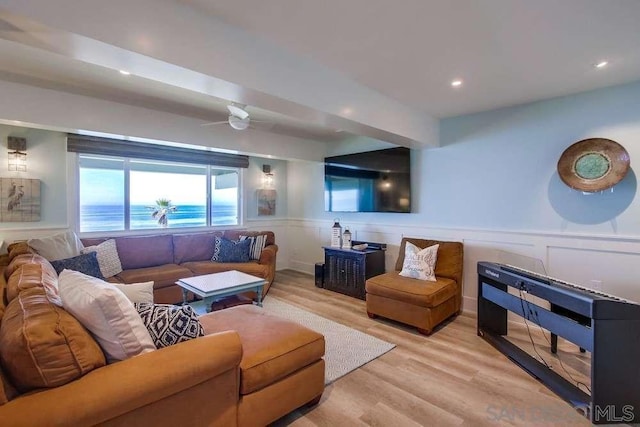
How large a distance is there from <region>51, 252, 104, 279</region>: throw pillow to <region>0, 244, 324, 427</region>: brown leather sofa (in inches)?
55.4

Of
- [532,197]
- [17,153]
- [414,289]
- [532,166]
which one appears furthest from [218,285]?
[532,166]

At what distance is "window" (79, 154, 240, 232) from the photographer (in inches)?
168

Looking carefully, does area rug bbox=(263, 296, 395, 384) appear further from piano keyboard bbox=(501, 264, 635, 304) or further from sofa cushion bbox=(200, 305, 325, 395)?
piano keyboard bbox=(501, 264, 635, 304)

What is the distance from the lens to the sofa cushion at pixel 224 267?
428cm

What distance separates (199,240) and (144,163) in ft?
4.67

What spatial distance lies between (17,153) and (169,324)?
3566 mm

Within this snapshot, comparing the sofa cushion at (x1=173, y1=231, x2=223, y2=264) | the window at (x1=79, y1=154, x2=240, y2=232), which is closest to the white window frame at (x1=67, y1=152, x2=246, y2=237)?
the window at (x1=79, y1=154, x2=240, y2=232)

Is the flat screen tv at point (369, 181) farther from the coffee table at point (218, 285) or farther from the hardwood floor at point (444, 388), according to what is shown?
the coffee table at point (218, 285)

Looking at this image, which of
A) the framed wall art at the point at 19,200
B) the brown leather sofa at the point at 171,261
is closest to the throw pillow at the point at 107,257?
the brown leather sofa at the point at 171,261

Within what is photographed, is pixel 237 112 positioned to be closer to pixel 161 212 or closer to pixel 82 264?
pixel 82 264

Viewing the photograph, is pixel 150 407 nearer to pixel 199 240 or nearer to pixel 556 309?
pixel 556 309

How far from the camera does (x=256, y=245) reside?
481 centimetres

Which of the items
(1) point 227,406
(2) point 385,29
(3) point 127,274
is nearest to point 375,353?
(1) point 227,406

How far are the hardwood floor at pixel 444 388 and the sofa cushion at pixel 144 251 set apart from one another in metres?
2.98
